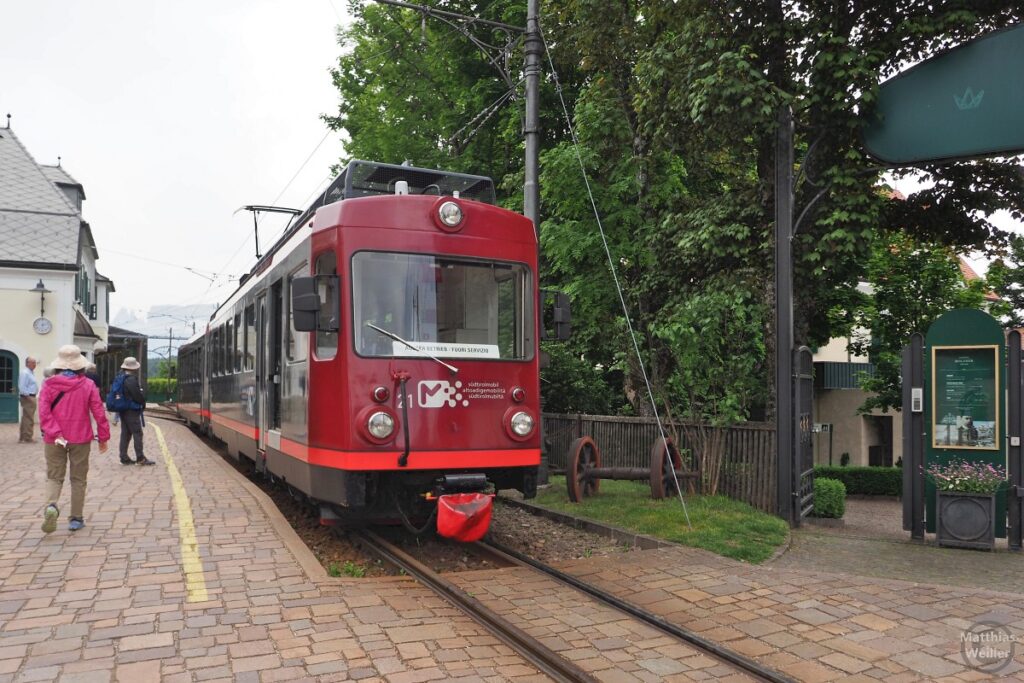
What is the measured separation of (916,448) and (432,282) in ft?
18.6

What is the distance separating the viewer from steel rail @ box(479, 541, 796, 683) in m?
4.68

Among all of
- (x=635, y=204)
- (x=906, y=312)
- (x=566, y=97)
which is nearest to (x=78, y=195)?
(x=566, y=97)

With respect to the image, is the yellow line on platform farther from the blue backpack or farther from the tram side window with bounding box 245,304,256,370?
the blue backpack

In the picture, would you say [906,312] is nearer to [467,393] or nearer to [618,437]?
[618,437]

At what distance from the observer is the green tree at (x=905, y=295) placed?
68.2 feet

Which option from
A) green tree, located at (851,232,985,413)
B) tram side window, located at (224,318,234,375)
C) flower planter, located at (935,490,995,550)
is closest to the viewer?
flower planter, located at (935,490,995,550)

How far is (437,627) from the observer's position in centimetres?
540

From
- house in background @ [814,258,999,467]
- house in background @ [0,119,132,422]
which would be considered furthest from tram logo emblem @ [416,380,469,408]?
house in background @ [814,258,999,467]

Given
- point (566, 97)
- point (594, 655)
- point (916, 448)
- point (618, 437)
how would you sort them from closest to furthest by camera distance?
point (594, 655) < point (916, 448) < point (618, 437) < point (566, 97)

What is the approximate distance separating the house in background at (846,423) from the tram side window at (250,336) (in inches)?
948

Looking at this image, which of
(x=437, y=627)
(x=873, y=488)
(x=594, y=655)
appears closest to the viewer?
(x=594, y=655)

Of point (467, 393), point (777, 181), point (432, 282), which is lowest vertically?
point (467, 393)

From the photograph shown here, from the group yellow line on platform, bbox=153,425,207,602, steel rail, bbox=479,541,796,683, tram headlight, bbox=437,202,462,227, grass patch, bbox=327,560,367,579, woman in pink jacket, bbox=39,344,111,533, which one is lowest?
steel rail, bbox=479,541,796,683

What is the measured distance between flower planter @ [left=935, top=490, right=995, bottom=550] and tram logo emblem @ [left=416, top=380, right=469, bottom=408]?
5097 mm
